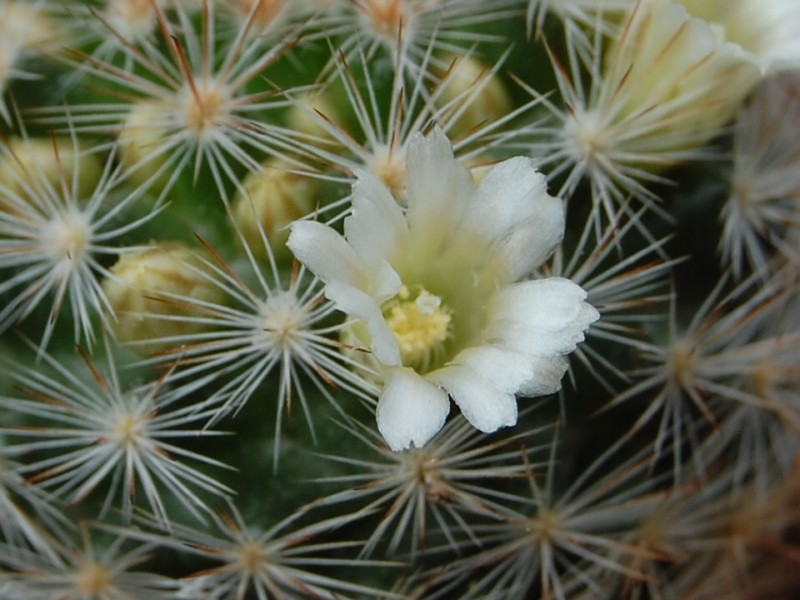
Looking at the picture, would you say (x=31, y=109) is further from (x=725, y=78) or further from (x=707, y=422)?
(x=707, y=422)

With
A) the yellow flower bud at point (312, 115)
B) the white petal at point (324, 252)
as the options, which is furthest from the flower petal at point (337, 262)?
the yellow flower bud at point (312, 115)

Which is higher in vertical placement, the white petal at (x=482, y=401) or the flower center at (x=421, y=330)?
the flower center at (x=421, y=330)

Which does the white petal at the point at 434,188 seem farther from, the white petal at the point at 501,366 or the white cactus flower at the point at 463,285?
the white petal at the point at 501,366

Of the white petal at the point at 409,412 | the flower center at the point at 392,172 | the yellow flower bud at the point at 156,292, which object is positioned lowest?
the white petal at the point at 409,412

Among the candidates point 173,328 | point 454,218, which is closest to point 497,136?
point 454,218

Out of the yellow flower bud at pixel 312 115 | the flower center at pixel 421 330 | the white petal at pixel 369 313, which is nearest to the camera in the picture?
the white petal at pixel 369 313

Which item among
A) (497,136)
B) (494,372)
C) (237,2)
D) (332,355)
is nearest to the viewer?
(494,372)

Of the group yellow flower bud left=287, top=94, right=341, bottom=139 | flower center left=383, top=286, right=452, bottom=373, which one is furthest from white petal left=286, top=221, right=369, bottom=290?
yellow flower bud left=287, top=94, right=341, bottom=139

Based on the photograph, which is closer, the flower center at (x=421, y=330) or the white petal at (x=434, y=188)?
the white petal at (x=434, y=188)
